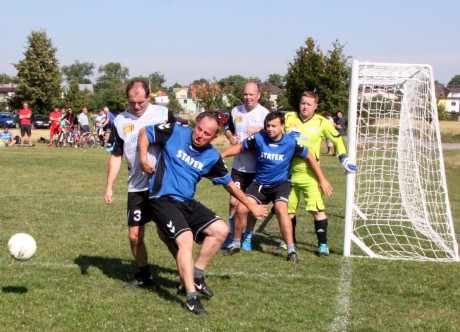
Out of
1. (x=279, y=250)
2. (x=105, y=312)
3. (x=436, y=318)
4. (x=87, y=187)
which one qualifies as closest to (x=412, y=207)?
Answer: (x=279, y=250)

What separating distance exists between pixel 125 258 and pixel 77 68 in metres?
179

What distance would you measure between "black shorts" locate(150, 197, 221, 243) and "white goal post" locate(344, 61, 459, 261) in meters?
2.65

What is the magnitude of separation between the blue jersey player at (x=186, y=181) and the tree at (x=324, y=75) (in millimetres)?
33647

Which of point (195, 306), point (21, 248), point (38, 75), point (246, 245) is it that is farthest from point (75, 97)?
point (195, 306)

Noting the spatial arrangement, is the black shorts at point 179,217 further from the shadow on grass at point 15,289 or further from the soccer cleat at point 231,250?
the soccer cleat at point 231,250

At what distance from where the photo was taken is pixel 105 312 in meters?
5.08

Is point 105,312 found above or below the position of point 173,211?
below

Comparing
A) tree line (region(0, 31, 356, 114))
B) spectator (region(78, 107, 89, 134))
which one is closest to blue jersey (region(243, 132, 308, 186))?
spectator (region(78, 107, 89, 134))

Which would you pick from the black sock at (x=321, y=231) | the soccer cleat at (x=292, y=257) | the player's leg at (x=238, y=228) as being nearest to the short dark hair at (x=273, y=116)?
the player's leg at (x=238, y=228)

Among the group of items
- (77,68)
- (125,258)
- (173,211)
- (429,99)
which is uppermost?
(77,68)

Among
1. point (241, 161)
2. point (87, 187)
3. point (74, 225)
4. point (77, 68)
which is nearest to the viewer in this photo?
point (241, 161)

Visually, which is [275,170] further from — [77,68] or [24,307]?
[77,68]

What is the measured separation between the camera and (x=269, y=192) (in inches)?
293

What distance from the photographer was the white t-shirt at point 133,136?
19.5ft
